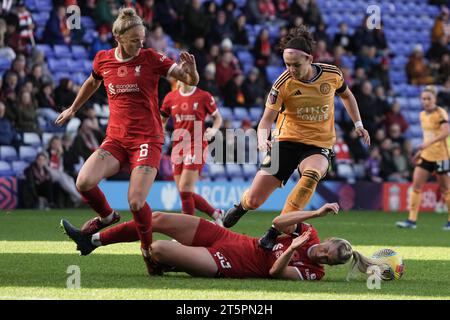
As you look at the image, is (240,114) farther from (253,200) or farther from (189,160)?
(253,200)

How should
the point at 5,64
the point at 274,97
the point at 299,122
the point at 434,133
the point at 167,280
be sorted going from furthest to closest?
the point at 5,64 → the point at 434,133 → the point at 299,122 → the point at 274,97 → the point at 167,280

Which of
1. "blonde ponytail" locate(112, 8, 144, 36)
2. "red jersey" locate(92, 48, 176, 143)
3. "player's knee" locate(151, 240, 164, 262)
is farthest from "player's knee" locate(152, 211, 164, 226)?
"blonde ponytail" locate(112, 8, 144, 36)

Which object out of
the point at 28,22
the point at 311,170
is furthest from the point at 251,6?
the point at 311,170

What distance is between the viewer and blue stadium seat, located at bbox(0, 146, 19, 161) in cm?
1811

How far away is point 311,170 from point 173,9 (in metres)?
12.8

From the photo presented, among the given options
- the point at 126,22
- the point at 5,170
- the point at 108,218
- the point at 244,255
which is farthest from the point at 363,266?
the point at 5,170

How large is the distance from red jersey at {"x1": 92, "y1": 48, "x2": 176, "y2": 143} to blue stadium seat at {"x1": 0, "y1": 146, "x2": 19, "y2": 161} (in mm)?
9178

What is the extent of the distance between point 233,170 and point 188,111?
661 cm

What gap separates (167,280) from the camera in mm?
8234

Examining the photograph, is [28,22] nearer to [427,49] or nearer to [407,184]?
[407,184]

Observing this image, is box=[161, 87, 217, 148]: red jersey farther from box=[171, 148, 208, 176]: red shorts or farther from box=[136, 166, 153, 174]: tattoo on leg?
box=[136, 166, 153, 174]: tattoo on leg

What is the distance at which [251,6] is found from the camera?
2339 centimetres

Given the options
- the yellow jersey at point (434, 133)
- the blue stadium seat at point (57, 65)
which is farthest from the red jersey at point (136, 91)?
the blue stadium seat at point (57, 65)

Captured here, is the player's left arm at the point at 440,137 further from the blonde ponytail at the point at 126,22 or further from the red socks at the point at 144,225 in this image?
the red socks at the point at 144,225
